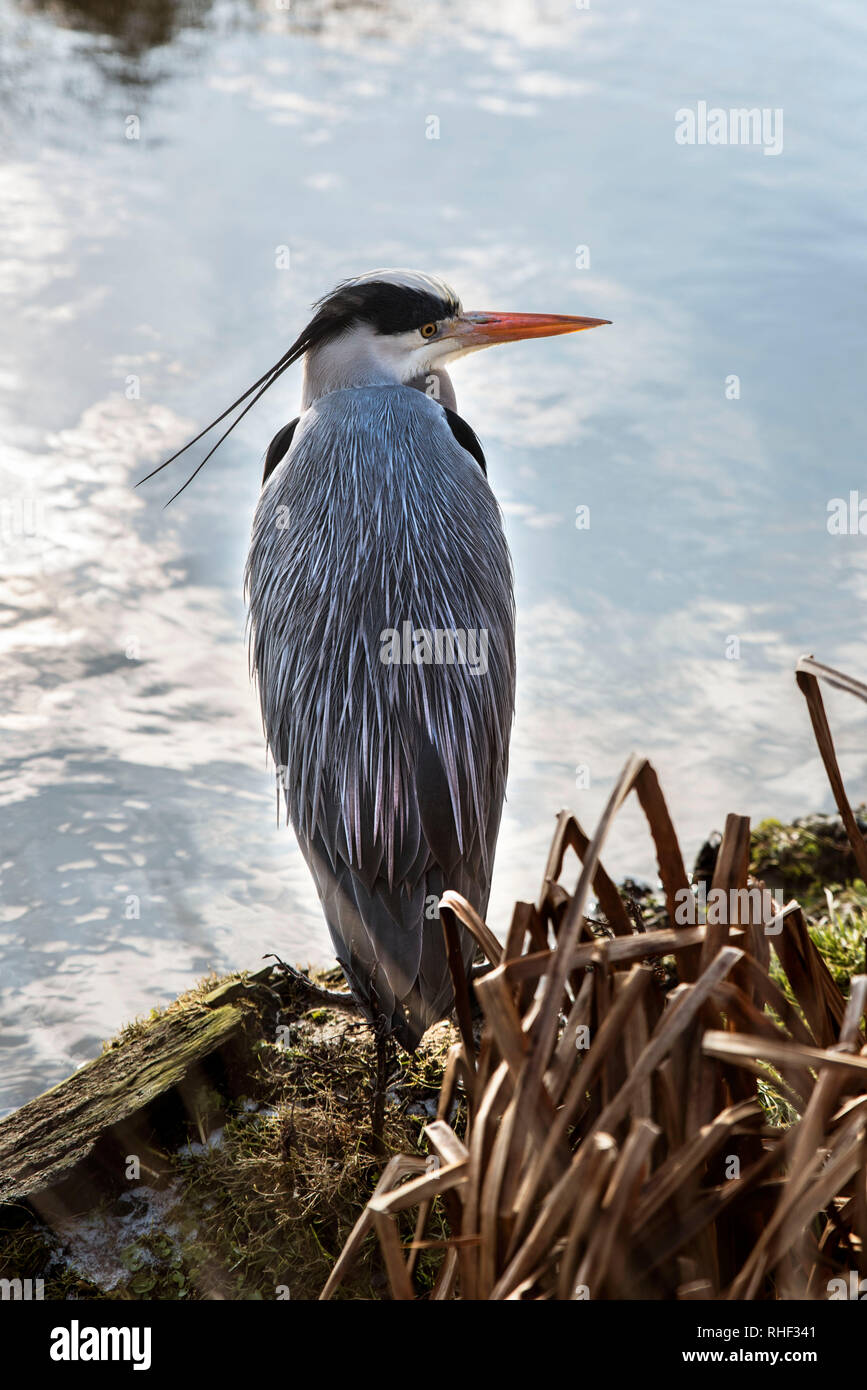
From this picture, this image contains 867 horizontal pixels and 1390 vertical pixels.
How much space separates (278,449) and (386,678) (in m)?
0.85

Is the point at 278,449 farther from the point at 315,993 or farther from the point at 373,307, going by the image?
the point at 315,993

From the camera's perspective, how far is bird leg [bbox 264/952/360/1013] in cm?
213

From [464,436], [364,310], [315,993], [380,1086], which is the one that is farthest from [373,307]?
[380,1086]

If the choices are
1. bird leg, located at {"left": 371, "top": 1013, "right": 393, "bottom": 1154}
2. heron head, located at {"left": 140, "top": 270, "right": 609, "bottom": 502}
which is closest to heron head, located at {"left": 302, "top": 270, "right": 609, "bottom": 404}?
heron head, located at {"left": 140, "top": 270, "right": 609, "bottom": 502}

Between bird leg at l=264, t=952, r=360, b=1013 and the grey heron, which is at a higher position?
the grey heron

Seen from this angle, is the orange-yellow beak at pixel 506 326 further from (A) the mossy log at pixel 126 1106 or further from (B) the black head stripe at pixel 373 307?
(A) the mossy log at pixel 126 1106

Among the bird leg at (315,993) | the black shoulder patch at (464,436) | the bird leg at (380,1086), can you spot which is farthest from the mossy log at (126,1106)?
the black shoulder patch at (464,436)

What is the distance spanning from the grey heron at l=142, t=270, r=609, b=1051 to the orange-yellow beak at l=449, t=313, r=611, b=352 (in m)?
0.30

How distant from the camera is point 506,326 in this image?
8.66 ft

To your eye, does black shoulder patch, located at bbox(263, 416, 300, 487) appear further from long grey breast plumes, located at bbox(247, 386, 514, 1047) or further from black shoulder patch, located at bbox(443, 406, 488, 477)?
black shoulder patch, located at bbox(443, 406, 488, 477)

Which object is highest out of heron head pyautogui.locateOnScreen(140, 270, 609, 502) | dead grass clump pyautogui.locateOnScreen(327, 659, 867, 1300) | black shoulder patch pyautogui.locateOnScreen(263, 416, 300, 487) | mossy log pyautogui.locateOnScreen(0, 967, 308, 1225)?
heron head pyautogui.locateOnScreen(140, 270, 609, 502)

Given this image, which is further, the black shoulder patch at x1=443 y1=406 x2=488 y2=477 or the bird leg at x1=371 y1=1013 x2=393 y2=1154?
the black shoulder patch at x1=443 y1=406 x2=488 y2=477

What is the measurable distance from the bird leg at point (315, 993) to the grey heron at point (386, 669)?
290mm
